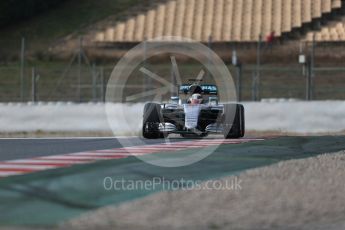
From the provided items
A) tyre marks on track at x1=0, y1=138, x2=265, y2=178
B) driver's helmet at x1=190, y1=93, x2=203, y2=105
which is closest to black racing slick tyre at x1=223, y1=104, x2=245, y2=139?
driver's helmet at x1=190, y1=93, x2=203, y2=105

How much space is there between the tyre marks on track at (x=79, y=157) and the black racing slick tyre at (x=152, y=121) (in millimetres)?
795

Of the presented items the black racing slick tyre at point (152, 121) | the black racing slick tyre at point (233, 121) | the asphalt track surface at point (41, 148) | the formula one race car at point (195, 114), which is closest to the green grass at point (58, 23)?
the black racing slick tyre at point (152, 121)

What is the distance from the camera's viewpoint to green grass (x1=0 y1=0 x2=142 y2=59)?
36312mm

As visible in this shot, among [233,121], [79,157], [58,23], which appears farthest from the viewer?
[58,23]

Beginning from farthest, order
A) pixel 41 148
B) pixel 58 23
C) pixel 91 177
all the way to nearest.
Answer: pixel 58 23, pixel 41 148, pixel 91 177

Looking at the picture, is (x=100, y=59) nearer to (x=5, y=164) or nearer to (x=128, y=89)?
(x=128, y=89)

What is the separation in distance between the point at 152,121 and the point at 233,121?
62.1 inches

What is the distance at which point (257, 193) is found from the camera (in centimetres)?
922

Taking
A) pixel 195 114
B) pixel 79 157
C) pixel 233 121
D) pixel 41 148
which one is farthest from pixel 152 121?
pixel 79 157

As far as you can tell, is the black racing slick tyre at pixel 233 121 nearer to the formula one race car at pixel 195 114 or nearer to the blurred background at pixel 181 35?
the formula one race car at pixel 195 114

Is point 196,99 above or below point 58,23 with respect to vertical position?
below

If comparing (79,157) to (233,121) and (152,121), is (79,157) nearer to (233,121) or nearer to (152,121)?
(152,121)

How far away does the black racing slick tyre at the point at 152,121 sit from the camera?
1620 cm

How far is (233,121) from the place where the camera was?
54.1ft
